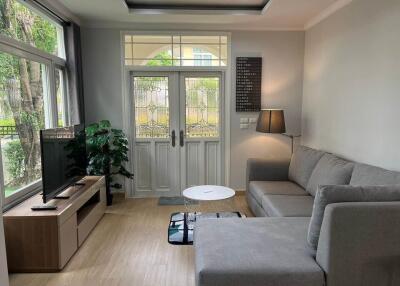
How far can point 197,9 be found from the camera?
158 inches

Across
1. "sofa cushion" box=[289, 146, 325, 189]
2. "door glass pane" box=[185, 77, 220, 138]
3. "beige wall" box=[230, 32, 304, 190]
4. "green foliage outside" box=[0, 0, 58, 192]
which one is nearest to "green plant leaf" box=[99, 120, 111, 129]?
"green foliage outside" box=[0, 0, 58, 192]

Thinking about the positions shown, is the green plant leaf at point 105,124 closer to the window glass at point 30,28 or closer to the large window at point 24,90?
the large window at point 24,90

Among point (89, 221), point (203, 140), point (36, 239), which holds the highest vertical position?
point (203, 140)

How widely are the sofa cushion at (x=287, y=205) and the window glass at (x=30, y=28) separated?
3.08 m

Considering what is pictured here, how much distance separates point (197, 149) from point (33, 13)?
2.83m

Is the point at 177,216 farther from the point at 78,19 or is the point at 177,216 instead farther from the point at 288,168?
the point at 78,19

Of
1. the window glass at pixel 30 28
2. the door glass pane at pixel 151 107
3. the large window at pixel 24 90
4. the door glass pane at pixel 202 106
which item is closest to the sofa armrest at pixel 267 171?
the door glass pane at pixel 202 106

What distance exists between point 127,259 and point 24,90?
2.08m

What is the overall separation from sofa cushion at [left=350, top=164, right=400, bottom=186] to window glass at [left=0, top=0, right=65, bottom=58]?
3.53 metres

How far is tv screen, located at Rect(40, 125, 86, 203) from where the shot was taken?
270 centimetres

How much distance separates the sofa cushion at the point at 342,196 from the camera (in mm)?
1918

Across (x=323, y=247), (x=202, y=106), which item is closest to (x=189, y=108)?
(x=202, y=106)

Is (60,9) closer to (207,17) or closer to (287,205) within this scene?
(207,17)

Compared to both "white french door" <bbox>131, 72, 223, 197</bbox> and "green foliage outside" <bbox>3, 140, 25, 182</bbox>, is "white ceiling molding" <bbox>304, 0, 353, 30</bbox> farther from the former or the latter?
"green foliage outside" <bbox>3, 140, 25, 182</bbox>
